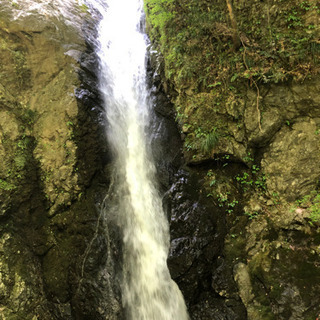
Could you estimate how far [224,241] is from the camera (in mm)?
5027

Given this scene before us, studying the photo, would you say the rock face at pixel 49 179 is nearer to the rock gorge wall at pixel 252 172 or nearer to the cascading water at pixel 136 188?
the cascading water at pixel 136 188

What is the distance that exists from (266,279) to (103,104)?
6831mm

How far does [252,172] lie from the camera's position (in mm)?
5344

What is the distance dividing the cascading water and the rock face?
1.67 feet

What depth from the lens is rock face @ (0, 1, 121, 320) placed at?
→ 5.30 m

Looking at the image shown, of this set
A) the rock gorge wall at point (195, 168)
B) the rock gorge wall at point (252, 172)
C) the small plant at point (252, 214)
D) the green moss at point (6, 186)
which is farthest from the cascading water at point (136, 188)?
the green moss at point (6, 186)

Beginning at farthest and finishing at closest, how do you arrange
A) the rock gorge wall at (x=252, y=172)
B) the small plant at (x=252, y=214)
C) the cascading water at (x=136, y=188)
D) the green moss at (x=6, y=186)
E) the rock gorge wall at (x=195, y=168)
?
the green moss at (x=6, y=186)
the cascading water at (x=136, y=188)
the small plant at (x=252, y=214)
the rock gorge wall at (x=195, y=168)
the rock gorge wall at (x=252, y=172)

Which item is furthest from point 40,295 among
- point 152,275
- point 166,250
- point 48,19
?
point 48,19

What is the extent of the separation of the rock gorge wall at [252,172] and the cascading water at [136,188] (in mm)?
710

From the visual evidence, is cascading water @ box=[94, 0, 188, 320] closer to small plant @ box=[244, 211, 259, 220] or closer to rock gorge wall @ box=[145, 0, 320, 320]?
rock gorge wall @ box=[145, 0, 320, 320]

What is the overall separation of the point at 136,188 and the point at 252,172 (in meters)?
3.42

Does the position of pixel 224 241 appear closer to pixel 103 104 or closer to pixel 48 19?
pixel 103 104

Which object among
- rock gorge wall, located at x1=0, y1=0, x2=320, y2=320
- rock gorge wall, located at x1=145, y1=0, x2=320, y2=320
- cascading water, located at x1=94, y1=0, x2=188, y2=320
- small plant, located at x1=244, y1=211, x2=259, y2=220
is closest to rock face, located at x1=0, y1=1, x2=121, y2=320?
rock gorge wall, located at x1=0, y1=0, x2=320, y2=320

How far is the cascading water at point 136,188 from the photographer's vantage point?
209 inches
